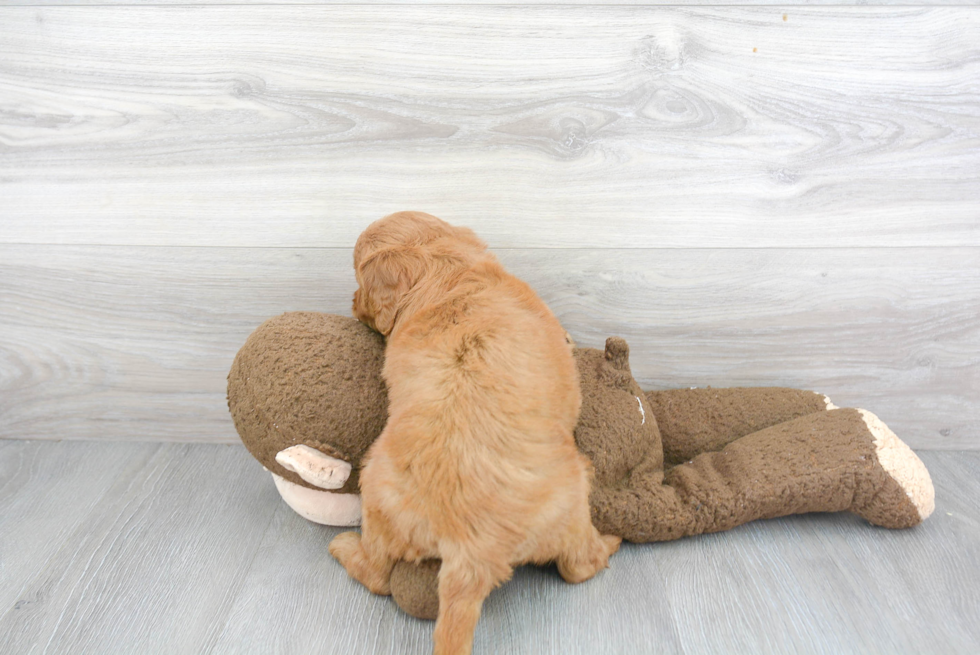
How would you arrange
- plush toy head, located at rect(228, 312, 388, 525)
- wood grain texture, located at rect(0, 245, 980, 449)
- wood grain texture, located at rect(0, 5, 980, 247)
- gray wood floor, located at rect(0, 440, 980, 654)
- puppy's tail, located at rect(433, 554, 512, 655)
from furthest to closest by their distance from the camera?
wood grain texture, located at rect(0, 245, 980, 449) → wood grain texture, located at rect(0, 5, 980, 247) → plush toy head, located at rect(228, 312, 388, 525) → gray wood floor, located at rect(0, 440, 980, 654) → puppy's tail, located at rect(433, 554, 512, 655)

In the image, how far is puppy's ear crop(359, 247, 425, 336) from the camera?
107cm

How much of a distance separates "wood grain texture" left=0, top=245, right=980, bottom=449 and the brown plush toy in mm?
214

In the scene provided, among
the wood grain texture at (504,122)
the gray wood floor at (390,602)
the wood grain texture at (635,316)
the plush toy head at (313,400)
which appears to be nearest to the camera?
the gray wood floor at (390,602)

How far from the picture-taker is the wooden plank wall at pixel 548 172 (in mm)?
1311

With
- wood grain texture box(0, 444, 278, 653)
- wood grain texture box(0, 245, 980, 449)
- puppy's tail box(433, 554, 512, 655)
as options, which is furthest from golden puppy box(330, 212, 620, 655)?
wood grain texture box(0, 245, 980, 449)

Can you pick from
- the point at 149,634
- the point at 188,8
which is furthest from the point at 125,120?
the point at 149,634

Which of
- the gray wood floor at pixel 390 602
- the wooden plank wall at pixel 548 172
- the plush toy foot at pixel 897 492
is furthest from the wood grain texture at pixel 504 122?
the gray wood floor at pixel 390 602

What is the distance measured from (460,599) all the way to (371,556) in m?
0.23

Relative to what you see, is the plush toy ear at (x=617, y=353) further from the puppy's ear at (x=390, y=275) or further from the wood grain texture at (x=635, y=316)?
the puppy's ear at (x=390, y=275)

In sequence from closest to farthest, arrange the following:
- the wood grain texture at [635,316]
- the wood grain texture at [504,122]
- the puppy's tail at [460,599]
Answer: the puppy's tail at [460,599] < the wood grain texture at [504,122] < the wood grain texture at [635,316]

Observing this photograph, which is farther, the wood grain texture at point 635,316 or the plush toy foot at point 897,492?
the wood grain texture at point 635,316

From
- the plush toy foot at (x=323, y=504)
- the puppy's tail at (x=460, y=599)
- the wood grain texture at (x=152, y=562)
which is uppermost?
the puppy's tail at (x=460, y=599)

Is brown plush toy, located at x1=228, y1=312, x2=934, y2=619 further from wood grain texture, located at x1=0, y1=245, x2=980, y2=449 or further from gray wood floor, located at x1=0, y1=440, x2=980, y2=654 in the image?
wood grain texture, located at x1=0, y1=245, x2=980, y2=449

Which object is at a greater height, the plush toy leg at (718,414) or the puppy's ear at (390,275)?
the puppy's ear at (390,275)
